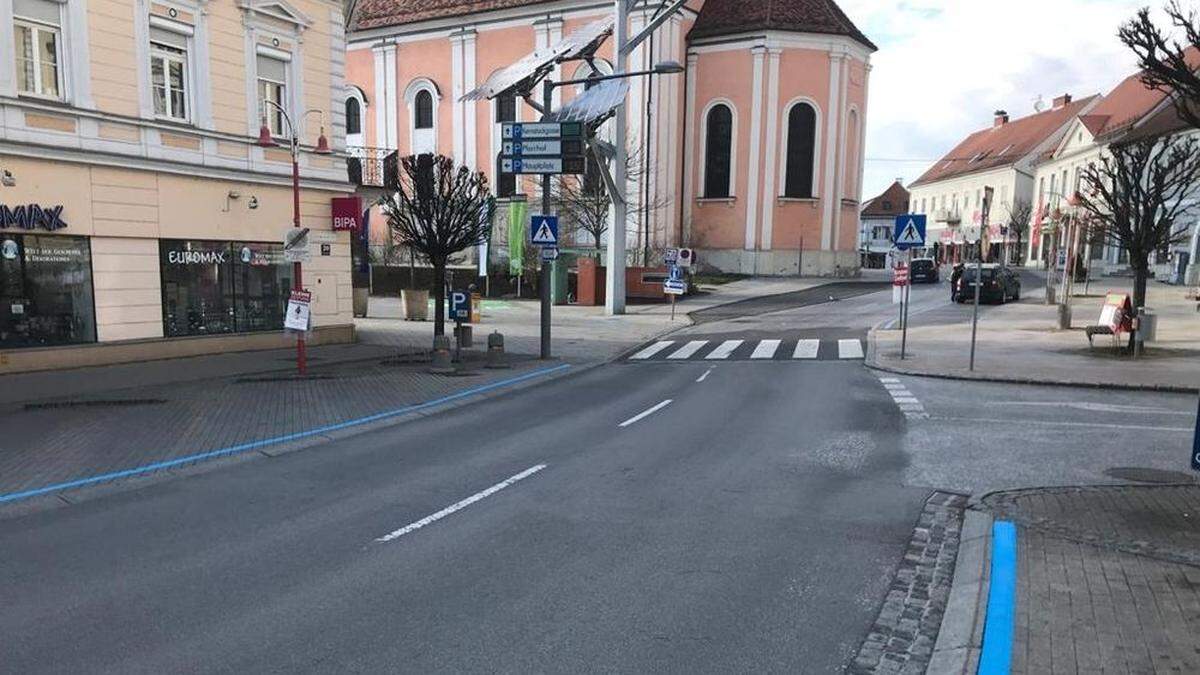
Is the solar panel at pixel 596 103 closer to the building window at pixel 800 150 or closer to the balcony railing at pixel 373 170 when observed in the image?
the balcony railing at pixel 373 170

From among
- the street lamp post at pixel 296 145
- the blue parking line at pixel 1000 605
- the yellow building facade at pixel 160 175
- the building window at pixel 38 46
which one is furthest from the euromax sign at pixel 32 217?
the blue parking line at pixel 1000 605

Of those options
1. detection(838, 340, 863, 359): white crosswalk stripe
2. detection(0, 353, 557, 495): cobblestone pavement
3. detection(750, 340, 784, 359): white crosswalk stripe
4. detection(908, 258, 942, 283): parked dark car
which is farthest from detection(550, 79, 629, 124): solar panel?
detection(908, 258, 942, 283): parked dark car

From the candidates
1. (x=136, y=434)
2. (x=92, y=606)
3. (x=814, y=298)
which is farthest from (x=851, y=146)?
(x=92, y=606)

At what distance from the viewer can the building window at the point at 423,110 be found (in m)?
56.5

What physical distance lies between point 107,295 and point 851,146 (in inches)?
1850

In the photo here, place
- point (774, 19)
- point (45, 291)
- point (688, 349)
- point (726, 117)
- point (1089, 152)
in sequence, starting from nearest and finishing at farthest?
point (45, 291), point (688, 349), point (774, 19), point (726, 117), point (1089, 152)

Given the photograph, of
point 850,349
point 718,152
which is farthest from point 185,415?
point 718,152

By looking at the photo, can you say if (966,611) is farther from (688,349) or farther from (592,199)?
(592,199)

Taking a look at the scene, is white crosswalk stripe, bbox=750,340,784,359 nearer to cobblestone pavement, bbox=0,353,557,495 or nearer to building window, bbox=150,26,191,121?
cobblestone pavement, bbox=0,353,557,495

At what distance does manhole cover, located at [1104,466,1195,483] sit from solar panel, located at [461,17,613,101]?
20.4 metres

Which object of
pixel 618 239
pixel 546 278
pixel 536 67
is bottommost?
pixel 546 278

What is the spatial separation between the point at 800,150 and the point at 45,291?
4431cm

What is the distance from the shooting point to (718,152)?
52406mm

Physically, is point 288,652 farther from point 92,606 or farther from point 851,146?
point 851,146
